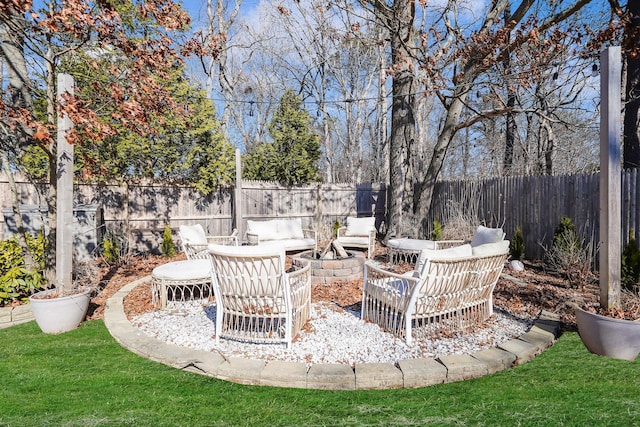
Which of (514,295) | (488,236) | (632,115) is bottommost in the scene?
(514,295)

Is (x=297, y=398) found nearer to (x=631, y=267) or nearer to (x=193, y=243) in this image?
(x=193, y=243)

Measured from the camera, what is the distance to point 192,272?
3.97 meters

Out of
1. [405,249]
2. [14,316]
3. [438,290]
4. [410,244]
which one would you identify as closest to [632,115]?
[410,244]

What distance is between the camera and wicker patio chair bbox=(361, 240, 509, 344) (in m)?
2.90

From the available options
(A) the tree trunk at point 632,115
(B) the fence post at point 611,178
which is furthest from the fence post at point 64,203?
(A) the tree trunk at point 632,115

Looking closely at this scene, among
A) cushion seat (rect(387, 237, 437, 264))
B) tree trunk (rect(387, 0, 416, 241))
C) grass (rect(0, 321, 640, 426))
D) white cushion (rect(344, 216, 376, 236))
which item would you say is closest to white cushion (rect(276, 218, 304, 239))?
white cushion (rect(344, 216, 376, 236))

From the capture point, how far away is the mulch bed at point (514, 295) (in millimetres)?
3756

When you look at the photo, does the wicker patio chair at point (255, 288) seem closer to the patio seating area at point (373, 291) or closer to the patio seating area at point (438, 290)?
the patio seating area at point (373, 291)

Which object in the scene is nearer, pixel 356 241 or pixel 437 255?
pixel 437 255

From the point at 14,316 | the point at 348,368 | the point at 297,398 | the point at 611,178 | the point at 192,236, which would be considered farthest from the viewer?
the point at 192,236

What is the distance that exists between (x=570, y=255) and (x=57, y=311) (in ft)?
22.1

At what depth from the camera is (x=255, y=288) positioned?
2875mm

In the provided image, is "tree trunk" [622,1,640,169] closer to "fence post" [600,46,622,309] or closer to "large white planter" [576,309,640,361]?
"fence post" [600,46,622,309]

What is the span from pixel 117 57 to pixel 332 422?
6.06 metres
